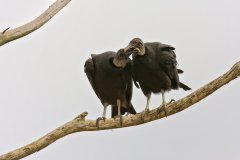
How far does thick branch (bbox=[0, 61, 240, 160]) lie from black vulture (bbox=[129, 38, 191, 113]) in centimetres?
35

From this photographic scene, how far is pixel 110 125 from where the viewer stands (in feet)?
14.3

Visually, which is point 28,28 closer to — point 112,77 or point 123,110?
point 112,77

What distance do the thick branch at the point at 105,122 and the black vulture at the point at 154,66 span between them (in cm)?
35

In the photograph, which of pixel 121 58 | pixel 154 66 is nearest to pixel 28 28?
pixel 121 58

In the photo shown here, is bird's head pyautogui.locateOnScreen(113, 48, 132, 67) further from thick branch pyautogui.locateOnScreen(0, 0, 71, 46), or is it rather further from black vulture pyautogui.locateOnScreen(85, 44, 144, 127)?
thick branch pyautogui.locateOnScreen(0, 0, 71, 46)

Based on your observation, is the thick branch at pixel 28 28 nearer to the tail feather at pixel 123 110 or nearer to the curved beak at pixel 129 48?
the curved beak at pixel 129 48

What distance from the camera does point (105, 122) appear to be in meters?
4.31

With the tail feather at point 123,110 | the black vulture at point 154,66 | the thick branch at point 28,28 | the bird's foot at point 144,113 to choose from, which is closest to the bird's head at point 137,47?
the black vulture at point 154,66

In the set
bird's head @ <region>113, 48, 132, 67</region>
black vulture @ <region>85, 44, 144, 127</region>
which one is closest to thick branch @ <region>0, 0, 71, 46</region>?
black vulture @ <region>85, 44, 144, 127</region>

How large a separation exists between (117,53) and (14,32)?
0.97m

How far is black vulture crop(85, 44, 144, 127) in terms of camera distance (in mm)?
4641

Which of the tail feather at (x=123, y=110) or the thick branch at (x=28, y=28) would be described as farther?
the tail feather at (x=123, y=110)

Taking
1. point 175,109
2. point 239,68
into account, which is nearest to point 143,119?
point 175,109

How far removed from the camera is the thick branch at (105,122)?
13.1 feet
